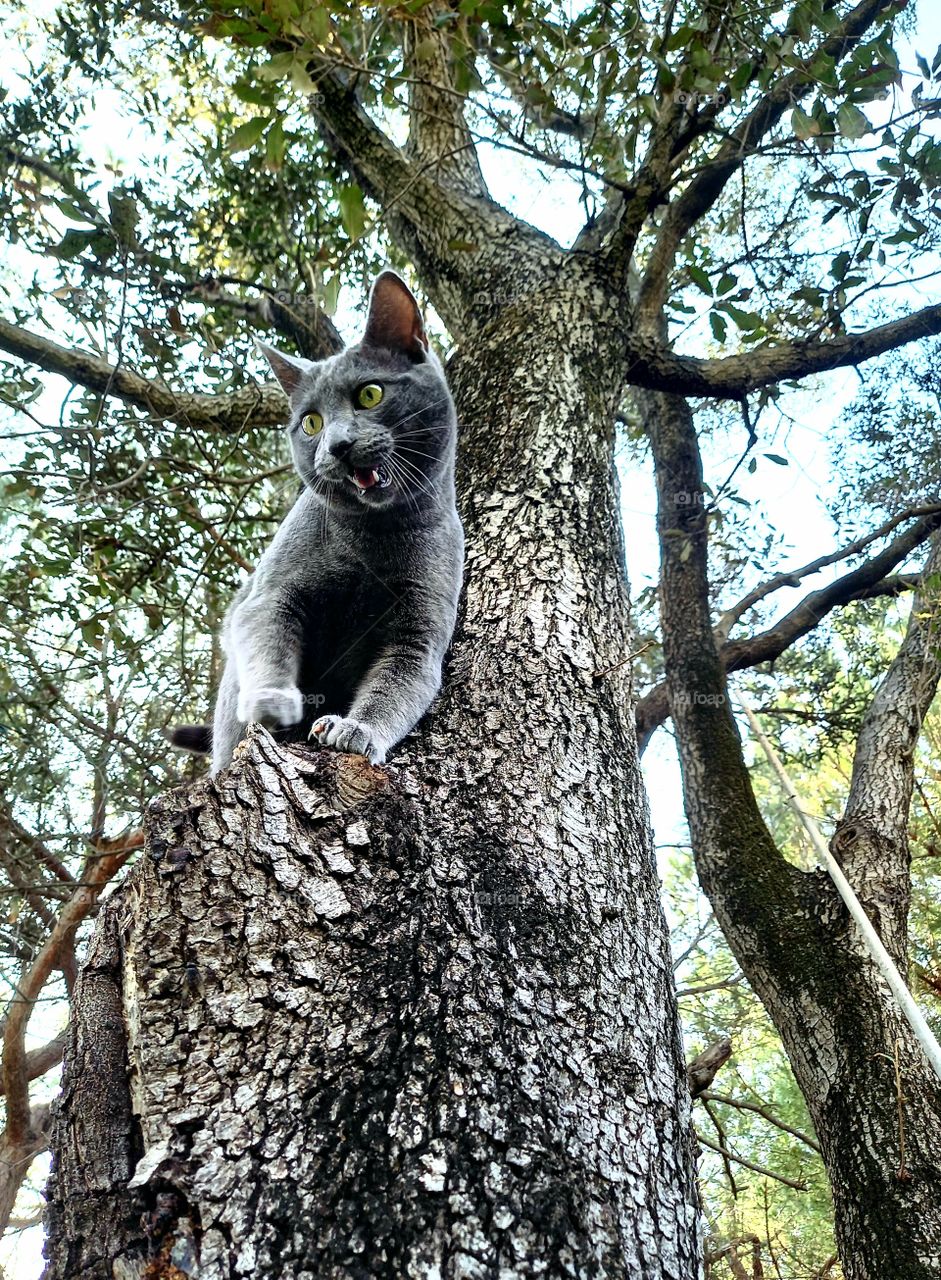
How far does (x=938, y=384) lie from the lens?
16.4 feet

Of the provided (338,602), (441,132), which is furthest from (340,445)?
(441,132)

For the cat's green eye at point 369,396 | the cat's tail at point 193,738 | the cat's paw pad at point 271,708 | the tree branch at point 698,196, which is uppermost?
the tree branch at point 698,196

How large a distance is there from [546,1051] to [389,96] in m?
2.93

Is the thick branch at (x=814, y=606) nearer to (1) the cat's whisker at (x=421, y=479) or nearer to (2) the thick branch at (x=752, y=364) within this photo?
(2) the thick branch at (x=752, y=364)

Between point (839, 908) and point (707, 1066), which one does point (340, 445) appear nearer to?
point (707, 1066)

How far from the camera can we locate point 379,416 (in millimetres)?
2545

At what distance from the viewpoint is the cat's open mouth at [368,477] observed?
8.05 ft

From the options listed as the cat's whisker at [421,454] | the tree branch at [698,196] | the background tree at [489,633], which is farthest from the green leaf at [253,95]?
the tree branch at [698,196]

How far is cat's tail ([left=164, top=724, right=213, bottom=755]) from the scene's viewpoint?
2.93m

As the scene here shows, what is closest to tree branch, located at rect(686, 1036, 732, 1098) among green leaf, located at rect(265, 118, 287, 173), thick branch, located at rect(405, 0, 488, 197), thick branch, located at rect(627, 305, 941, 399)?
thick branch, located at rect(627, 305, 941, 399)

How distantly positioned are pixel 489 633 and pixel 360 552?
529 mm

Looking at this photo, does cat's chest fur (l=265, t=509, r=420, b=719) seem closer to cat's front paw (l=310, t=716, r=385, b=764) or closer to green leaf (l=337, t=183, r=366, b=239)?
cat's front paw (l=310, t=716, r=385, b=764)

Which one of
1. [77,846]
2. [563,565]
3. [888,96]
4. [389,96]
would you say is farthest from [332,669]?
[77,846]

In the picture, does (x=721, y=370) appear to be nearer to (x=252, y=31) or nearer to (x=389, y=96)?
(x=389, y=96)
